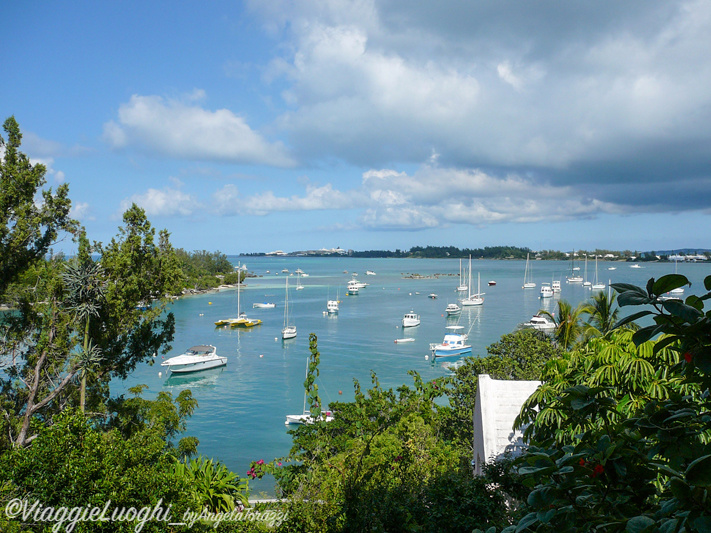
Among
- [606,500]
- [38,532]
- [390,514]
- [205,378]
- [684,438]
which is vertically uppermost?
[684,438]

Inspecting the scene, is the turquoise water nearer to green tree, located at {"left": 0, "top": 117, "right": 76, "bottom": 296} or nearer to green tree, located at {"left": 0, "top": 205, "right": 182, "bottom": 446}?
green tree, located at {"left": 0, "top": 205, "right": 182, "bottom": 446}

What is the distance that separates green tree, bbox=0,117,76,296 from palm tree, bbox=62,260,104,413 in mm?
1096

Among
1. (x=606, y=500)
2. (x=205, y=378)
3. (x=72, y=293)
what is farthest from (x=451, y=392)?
(x=205, y=378)

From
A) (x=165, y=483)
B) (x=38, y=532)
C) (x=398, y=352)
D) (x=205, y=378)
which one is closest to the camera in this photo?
(x=38, y=532)

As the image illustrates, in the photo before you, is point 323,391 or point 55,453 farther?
point 323,391

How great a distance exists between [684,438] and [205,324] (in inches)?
2370

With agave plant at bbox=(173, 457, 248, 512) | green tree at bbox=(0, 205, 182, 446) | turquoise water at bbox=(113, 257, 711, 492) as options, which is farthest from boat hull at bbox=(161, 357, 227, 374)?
agave plant at bbox=(173, 457, 248, 512)

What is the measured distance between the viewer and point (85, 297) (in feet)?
39.9

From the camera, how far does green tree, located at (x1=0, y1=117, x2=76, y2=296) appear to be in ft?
37.9

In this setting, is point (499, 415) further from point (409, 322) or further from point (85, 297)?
point (409, 322)

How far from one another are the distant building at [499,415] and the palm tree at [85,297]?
9022mm

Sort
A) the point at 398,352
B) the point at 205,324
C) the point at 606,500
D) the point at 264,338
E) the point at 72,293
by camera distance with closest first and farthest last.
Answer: the point at 606,500
the point at 72,293
the point at 398,352
the point at 264,338
the point at 205,324

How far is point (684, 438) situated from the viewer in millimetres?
1417

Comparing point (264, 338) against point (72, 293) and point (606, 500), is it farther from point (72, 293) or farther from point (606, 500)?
point (606, 500)
